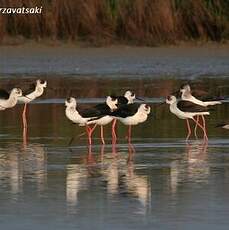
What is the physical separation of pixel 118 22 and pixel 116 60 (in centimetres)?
339

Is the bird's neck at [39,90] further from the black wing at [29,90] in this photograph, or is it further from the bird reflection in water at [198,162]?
the bird reflection in water at [198,162]

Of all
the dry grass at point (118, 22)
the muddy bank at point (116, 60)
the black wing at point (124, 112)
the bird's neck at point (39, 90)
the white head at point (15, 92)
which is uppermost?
the dry grass at point (118, 22)

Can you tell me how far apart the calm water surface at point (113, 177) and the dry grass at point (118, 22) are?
12.3 meters

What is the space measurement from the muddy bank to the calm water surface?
7.35 m

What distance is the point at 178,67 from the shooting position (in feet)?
92.1

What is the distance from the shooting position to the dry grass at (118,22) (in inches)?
1256

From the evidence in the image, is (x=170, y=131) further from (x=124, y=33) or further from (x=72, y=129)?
(x=124, y=33)

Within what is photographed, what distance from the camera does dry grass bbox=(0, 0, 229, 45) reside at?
3189 cm

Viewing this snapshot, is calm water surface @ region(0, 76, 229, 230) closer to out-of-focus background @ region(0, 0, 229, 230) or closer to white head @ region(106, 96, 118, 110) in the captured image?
out-of-focus background @ region(0, 0, 229, 230)

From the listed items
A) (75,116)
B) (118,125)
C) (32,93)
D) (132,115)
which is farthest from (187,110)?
(32,93)

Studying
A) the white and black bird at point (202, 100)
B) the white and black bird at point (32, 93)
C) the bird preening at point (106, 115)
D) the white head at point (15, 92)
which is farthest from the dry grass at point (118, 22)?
the bird preening at point (106, 115)

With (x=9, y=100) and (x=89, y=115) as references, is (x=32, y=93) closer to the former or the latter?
(x=9, y=100)

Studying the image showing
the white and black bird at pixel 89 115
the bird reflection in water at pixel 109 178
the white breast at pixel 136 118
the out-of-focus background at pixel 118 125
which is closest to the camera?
the out-of-focus background at pixel 118 125

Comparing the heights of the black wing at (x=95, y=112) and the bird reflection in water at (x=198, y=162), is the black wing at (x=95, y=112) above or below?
above
